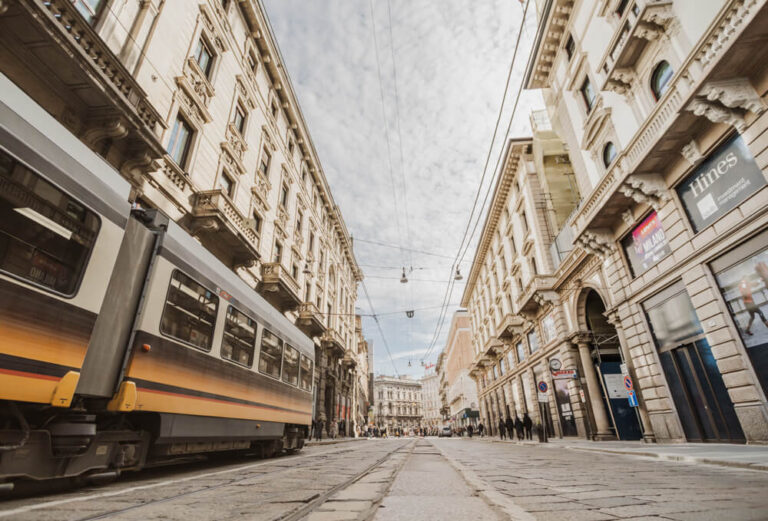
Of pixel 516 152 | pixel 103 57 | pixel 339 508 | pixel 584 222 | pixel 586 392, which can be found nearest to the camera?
pixel 339 508

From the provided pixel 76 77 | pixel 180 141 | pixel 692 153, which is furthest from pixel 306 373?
pixel 692 153

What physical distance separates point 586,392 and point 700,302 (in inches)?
342

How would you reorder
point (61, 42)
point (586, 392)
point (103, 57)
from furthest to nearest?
point (586, 392), point (103, 57), point (61, 42)

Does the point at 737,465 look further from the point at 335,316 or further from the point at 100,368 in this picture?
the point at 335,316

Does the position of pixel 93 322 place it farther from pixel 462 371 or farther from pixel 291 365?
pixel 462 371

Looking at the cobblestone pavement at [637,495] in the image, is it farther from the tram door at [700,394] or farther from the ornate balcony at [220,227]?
the ornate balcony at [220,227]

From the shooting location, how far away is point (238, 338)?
699 centimetres

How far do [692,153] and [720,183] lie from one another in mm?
1040

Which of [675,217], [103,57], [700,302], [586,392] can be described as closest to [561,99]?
[675,217]

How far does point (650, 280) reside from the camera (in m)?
A: 10.9

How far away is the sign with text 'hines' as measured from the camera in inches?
304

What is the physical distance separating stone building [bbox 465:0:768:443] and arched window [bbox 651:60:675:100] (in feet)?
0.19

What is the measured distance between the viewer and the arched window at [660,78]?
1013cm

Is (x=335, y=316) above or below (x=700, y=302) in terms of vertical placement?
above
